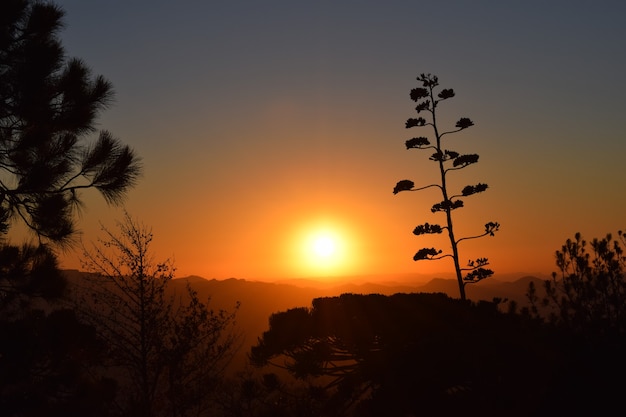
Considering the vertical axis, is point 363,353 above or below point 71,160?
below

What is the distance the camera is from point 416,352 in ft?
27.3

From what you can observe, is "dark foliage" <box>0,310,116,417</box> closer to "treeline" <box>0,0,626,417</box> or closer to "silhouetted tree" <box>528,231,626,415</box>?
"treeline" <box>0,0,626,417</box>

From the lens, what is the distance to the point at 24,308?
1006 cm

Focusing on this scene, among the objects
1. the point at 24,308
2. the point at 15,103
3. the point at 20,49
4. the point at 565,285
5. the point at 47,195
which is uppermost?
the point at 20,49

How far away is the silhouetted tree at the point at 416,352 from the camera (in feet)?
25.4

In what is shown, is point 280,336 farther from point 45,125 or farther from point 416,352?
point 45,125

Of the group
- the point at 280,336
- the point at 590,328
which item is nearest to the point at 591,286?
the point at 590,328

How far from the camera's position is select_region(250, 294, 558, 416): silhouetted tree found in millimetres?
7746

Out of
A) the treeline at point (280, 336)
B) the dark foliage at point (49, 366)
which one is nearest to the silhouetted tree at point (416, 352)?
the treeline at point (280, 336)

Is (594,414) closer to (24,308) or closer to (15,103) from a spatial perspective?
(24,308)

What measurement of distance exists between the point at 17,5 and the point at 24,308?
6539 mm

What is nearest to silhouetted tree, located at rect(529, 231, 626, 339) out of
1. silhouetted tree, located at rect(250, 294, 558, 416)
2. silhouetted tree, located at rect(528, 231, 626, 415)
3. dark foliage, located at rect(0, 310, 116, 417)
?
silhouetted tree, located at rect(528, 231, 626, 415)

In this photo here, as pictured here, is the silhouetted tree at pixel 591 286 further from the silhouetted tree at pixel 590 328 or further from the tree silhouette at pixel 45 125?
the tree silhouette at pixel 45 125

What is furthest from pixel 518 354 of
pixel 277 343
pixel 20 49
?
pixel 20 49
